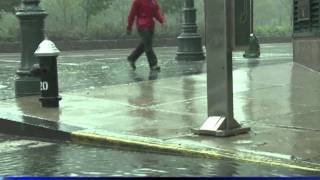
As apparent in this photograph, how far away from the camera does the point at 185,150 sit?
258 inches

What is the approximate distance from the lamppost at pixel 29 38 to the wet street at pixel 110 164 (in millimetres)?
3507

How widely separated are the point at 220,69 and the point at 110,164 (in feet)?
6.04

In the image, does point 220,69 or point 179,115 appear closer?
point 220,69

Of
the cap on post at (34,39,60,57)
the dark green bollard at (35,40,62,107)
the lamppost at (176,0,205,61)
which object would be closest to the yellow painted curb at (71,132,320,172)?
the dark green bollard at (35,40,62,107)

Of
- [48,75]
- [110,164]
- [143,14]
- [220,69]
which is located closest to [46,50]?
[48,75]

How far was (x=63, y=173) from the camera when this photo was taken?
19.3ft

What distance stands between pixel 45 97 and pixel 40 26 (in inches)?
73.5

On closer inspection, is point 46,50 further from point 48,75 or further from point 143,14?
point 143,14

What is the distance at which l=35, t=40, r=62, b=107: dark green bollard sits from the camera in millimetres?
9297

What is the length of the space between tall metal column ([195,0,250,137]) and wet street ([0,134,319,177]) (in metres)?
0.93

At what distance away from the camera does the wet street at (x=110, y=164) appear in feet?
19.1

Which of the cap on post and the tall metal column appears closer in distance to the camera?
the tall metal column

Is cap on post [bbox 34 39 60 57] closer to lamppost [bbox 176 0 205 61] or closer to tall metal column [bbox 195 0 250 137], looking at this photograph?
tall metal column [bbox 195 0 250 137]

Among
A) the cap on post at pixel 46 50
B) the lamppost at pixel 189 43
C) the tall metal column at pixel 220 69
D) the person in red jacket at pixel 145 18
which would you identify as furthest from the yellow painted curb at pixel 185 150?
the lamppost at pixel 189 43
